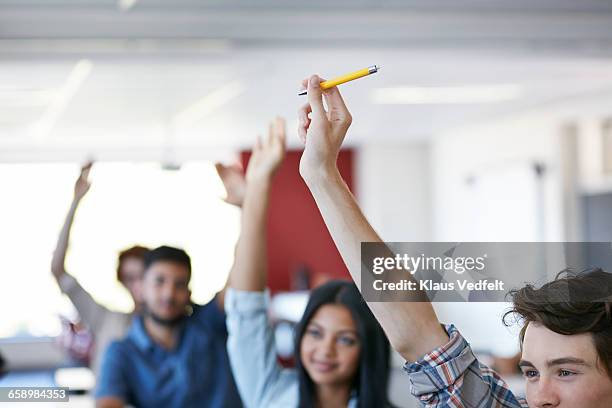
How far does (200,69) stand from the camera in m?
4.17

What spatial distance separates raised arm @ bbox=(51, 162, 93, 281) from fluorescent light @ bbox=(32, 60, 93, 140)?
1.21 metres

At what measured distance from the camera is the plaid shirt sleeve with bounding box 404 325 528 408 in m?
0.87

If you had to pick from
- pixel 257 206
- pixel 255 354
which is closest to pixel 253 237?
pixel 257 206

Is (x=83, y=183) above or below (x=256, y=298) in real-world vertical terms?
above

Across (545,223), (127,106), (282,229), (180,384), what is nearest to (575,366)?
(180,384)

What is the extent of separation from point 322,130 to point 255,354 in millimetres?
716

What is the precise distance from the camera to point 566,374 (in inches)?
34.0

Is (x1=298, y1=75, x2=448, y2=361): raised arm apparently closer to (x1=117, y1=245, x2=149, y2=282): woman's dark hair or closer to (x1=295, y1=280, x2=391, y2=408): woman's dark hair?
(x1=295, y1=280, x2=391, y2=408): woman's dark hair

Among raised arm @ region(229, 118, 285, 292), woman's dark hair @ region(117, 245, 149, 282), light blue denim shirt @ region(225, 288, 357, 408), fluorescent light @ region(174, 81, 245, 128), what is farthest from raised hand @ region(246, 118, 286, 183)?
fluorescent light @ region(174, 81, 245, 128)

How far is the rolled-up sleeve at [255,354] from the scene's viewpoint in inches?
60.1

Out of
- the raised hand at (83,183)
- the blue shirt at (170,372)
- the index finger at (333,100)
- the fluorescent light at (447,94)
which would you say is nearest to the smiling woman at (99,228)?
the raised hand at (83,183)

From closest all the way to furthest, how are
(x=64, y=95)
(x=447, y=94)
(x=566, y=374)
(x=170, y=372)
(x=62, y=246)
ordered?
(x=566, y=374) → (x=62, y=246) → (x=170, y=372) → (x=64, y=95) → (x=447, y=94)

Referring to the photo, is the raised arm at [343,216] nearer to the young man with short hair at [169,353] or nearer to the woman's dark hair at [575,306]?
the woman's dark hair at [575,306]

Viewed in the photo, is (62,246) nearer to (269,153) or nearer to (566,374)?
(269,153)
